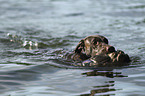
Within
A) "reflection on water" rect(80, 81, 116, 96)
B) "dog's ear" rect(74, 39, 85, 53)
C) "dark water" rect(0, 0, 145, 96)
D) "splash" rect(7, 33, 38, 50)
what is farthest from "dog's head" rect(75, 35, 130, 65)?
"splash" rect(7, 33, 38, 50)

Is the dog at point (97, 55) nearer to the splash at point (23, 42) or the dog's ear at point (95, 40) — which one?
the dog's ear at point (95, 40)

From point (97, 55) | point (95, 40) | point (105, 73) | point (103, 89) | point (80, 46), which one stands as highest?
point (95, 40)

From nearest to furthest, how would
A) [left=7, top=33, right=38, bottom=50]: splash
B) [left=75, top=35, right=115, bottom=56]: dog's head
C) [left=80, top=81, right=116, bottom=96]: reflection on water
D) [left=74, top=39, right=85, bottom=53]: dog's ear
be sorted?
[left=80, top=81, right=116, bottom=96]: reflection on water, [left=75, top=35, right=115, bottom=56]: dog's head, [left=74, top=39, right=85, bottom=53]: dog's ear, [left=7, top=33, right=38, bottom=50]: splash

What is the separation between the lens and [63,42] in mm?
10344

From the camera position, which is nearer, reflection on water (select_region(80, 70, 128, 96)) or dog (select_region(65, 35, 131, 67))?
reflection on water (select_region(80, 70, 128, 96))

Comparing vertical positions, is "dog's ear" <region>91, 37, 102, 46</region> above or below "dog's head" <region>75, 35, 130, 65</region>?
above

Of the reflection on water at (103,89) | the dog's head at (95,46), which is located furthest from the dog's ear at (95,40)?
the reflection on water at (103,89)

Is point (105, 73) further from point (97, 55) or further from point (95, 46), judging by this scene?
point (95, 46)

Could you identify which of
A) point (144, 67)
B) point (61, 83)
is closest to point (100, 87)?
point (61, 83)

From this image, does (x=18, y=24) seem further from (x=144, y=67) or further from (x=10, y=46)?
(x=144, y=67)

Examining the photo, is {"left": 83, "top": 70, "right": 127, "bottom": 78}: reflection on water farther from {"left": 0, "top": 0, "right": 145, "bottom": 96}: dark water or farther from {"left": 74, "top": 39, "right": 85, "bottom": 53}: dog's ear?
{"left": 74, "top": 39, "right": 85, "bottom": 53}: dog's ear

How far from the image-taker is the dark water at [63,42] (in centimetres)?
536

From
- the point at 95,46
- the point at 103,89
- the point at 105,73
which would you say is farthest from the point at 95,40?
the point at 103,89

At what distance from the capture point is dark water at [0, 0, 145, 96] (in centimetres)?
536
